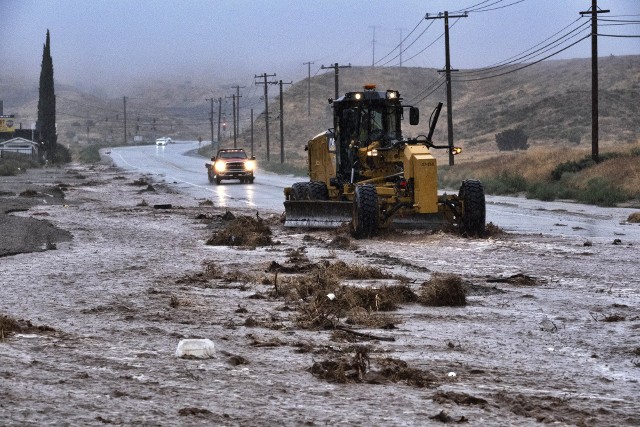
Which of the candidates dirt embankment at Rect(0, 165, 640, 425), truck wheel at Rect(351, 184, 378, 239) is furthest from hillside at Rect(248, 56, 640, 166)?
dirt embankment at Rect(0, 165, 640, 425)

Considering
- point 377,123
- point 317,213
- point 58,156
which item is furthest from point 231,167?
point 58,156

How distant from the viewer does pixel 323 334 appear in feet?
32.3

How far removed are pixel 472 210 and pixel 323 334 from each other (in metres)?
10.8

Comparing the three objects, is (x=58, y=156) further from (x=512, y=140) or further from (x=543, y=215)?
(x=543, y=215)

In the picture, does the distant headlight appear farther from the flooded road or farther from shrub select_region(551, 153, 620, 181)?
shrub select_region(551, 153, 620, 181)

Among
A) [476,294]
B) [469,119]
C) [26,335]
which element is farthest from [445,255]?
[469,119]

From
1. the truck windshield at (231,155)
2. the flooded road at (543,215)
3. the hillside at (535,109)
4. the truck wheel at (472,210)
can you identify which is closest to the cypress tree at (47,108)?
the hillside at (535,109)

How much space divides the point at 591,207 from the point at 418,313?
23.8 metres

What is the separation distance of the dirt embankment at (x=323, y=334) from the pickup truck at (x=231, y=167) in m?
37.0

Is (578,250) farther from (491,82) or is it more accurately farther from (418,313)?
(491,82)

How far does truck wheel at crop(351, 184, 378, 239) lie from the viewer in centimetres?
1983

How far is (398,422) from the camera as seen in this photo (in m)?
6.65

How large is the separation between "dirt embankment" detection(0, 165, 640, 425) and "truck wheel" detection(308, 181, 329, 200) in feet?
15.8

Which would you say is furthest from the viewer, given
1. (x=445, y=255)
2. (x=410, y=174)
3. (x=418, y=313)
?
(x=410, y=174)
